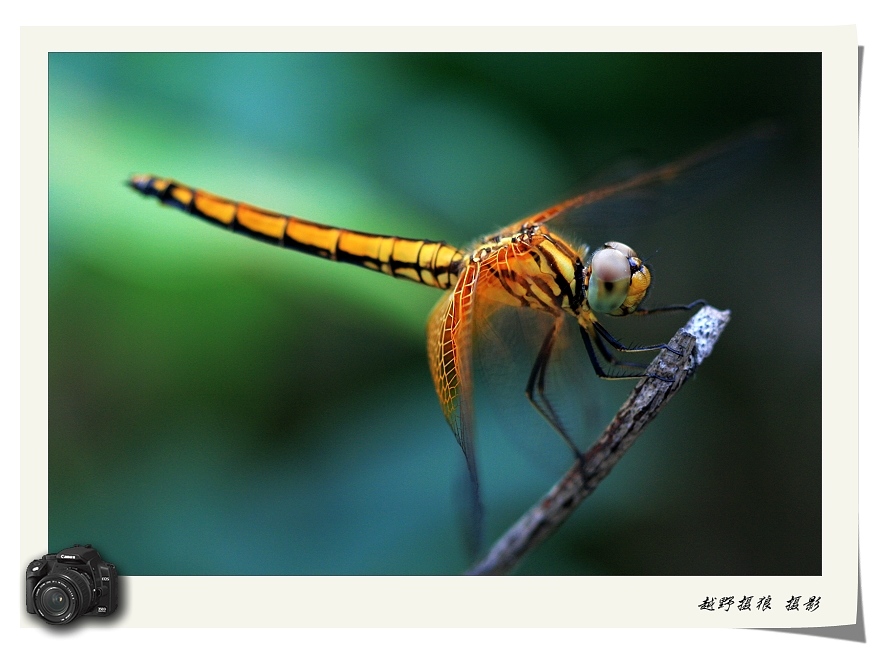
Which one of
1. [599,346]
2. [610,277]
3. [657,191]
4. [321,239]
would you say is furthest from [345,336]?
[657,191]

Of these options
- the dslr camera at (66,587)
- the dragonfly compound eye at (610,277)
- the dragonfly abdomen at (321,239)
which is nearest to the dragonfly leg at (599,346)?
the dragonfly compound eye at (610,277)

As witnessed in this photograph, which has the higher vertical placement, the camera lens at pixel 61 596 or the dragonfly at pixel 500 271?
the dragonfly at pixel 500 271

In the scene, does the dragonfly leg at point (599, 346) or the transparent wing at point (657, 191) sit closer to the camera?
the dragonfly leg at point (599, 346)

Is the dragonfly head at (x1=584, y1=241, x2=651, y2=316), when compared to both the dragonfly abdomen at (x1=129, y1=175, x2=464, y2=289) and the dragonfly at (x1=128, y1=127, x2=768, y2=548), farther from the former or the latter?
the dragonfly abdomen at (x1=129, y1=175, x2=464, y2=289)

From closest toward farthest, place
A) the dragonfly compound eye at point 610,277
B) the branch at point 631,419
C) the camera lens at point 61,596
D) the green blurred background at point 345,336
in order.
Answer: the branch at point 631,419, the dragonfly compound eye at point 610,277, the camera lens at point 61,596, the green blurred background at point 345,336

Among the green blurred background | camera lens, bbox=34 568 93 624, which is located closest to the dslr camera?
camera lens, bbox=34 568 93 624

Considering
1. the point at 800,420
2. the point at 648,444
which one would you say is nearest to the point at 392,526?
the point at 648,444

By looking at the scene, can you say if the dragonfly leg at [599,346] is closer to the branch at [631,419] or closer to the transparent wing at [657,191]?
the branch at [631,419]

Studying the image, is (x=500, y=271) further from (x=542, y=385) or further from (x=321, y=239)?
(x=321, y=239)
